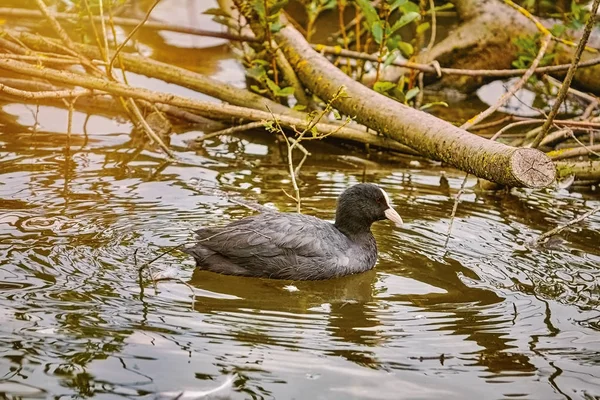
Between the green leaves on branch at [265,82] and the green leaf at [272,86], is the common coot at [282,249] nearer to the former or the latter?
the green leaves on branch at [265,82]

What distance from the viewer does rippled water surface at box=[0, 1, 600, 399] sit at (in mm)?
4352

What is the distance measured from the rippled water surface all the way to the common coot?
0.10 m

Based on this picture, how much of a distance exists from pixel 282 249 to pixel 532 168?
1.89 m

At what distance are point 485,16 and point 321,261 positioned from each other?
19.5 feet

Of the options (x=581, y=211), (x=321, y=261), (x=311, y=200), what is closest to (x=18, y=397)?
(x=321, y=261)

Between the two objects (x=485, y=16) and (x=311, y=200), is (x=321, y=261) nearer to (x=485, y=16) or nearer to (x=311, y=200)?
(x=311, y=200)

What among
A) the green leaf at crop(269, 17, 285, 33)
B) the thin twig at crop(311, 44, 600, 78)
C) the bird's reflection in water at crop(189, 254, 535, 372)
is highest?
the green leaf at crop(269, 17, 285, 33)

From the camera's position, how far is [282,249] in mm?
6039

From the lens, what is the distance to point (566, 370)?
4645mm

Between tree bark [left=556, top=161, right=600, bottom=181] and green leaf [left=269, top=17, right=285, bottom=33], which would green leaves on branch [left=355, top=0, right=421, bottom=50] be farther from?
tree bark [left=556, top=161, right=600, bottom=181]

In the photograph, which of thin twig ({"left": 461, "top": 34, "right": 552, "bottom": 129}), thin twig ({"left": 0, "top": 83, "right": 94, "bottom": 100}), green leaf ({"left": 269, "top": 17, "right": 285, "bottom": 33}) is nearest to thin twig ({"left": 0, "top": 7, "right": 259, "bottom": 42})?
green leaf ({"left": 269, "top": 17, "right": 285, "bottom": 33})

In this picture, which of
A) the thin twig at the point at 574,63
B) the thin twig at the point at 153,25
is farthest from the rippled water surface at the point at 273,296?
the thin twig at the point at 153,25

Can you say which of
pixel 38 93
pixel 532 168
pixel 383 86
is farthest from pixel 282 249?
pixel 383 86

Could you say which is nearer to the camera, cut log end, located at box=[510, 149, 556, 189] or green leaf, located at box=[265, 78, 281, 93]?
cut log end, located at box=[510, 149, 556, 189]
